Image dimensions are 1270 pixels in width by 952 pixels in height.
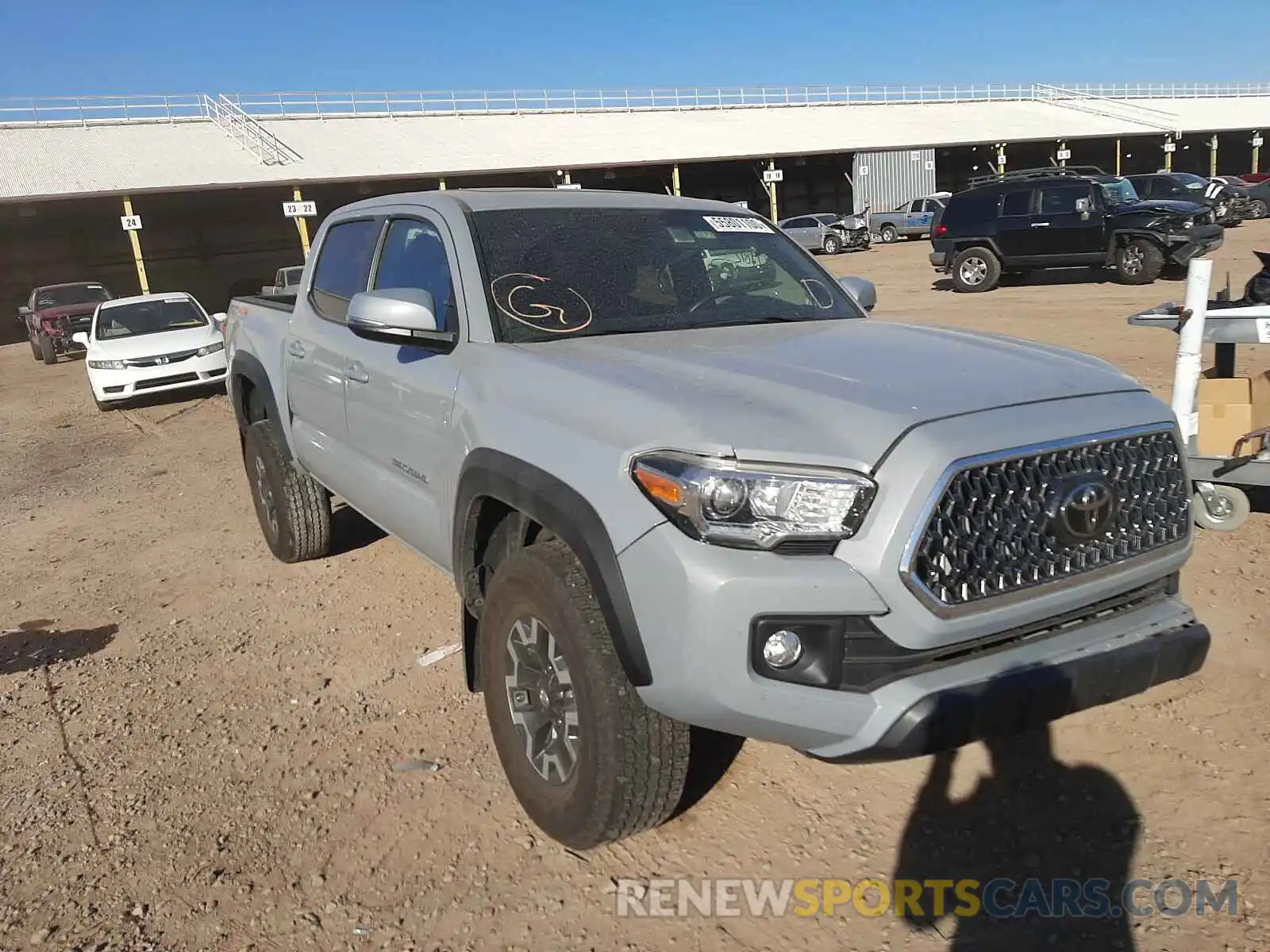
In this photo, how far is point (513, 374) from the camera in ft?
9.73

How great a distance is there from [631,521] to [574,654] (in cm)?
44

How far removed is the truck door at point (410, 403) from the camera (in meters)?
3.33

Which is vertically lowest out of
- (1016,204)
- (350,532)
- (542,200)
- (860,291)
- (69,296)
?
(350,532)

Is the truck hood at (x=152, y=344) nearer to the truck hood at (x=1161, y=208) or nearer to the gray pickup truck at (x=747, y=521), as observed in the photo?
the gray pickup truck at (x=747, y=521)

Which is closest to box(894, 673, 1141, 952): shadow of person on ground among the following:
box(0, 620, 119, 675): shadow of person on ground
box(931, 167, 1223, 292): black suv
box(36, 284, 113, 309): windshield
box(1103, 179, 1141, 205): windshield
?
box(0, 620, 119, 675): shadow of person on ground

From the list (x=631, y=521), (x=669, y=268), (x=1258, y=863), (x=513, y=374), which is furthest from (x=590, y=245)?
(x=1258, y=863)

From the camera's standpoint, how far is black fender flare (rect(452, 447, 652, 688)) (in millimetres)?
2354

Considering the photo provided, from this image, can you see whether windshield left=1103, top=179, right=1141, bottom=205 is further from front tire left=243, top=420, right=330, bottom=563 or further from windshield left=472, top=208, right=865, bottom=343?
front tire left=243, top=420, right=330, bottom=563

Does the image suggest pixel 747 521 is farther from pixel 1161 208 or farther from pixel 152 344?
pixel 1161 208

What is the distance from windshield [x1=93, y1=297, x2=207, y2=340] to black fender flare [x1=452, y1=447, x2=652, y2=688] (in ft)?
39.4

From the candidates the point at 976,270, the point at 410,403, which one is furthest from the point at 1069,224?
the point at 410,403

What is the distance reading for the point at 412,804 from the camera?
10.4ft

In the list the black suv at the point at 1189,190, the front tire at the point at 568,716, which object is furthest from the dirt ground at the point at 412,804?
the black suv at the point at 1189,190

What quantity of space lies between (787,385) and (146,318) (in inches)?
530
